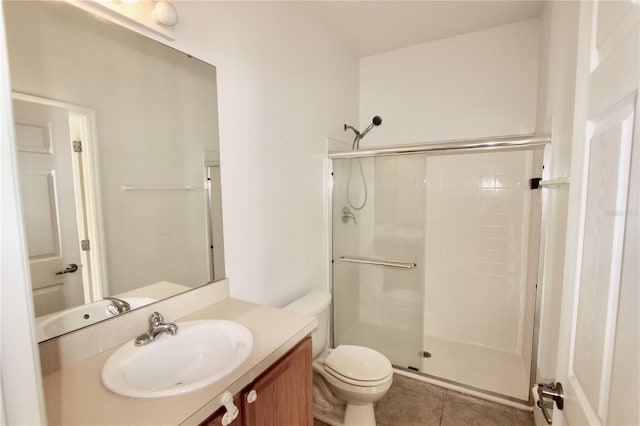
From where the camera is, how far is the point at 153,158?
46.7 inches

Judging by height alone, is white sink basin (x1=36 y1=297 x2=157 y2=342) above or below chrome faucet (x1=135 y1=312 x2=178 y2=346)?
above

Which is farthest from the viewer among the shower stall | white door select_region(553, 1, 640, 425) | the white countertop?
the shower stall

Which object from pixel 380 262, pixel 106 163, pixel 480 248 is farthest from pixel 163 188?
pixel 480 248

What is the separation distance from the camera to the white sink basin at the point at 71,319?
86cm

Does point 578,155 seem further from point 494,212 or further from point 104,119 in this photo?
point 494,212

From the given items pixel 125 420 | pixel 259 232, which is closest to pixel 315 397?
pixel 259 232

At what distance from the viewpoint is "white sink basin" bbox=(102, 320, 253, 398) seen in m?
0.85

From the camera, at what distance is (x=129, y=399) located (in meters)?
0.75

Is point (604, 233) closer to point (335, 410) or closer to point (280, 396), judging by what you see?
point (280, 396)

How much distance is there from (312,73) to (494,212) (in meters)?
1.98

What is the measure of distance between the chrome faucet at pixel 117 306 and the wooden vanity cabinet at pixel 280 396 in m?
0.55

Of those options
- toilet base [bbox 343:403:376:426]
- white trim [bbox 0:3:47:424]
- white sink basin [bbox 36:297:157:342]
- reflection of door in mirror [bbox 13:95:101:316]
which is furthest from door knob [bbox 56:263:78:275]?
toilet base [bbox 343:403:376:426]

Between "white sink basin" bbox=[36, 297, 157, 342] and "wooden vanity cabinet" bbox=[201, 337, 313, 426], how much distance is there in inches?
21.6

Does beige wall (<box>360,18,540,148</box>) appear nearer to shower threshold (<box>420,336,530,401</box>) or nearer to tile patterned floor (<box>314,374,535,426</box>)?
shower threshold (<box>420,336,530,401</box>)
